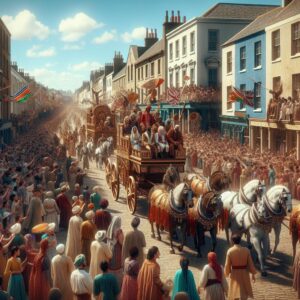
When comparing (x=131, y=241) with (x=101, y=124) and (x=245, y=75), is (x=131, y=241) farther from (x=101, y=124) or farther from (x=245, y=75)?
(x=101, y=124)

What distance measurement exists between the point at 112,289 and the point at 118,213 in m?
8.41

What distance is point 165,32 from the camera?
4459 cm

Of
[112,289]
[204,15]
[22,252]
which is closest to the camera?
[112,289]

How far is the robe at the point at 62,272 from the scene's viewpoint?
7.73 m

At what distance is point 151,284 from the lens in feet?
24.0

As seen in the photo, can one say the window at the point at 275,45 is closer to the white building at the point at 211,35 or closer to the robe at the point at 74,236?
the white building at the point at 211,35

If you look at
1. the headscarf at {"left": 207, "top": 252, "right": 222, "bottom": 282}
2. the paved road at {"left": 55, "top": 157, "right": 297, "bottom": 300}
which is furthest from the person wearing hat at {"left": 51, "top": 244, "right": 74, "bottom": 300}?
the paved road at {"left": 55, "top": 157, "right": 297, "bottom": 300}

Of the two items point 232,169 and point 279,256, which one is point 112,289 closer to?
point 279,256

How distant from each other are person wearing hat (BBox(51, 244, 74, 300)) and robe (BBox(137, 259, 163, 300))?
1.33 meters

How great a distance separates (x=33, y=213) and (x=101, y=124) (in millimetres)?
20495

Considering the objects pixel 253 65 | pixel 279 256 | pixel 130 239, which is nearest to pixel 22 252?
pixel 130 239

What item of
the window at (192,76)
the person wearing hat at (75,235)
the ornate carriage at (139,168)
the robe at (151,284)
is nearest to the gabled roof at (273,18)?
the window at (192,76)

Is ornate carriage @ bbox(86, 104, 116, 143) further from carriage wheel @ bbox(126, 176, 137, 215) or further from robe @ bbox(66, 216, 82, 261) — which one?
robe @ bbox(66, 216, 82, 261)

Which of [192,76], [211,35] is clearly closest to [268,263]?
[211,35]
